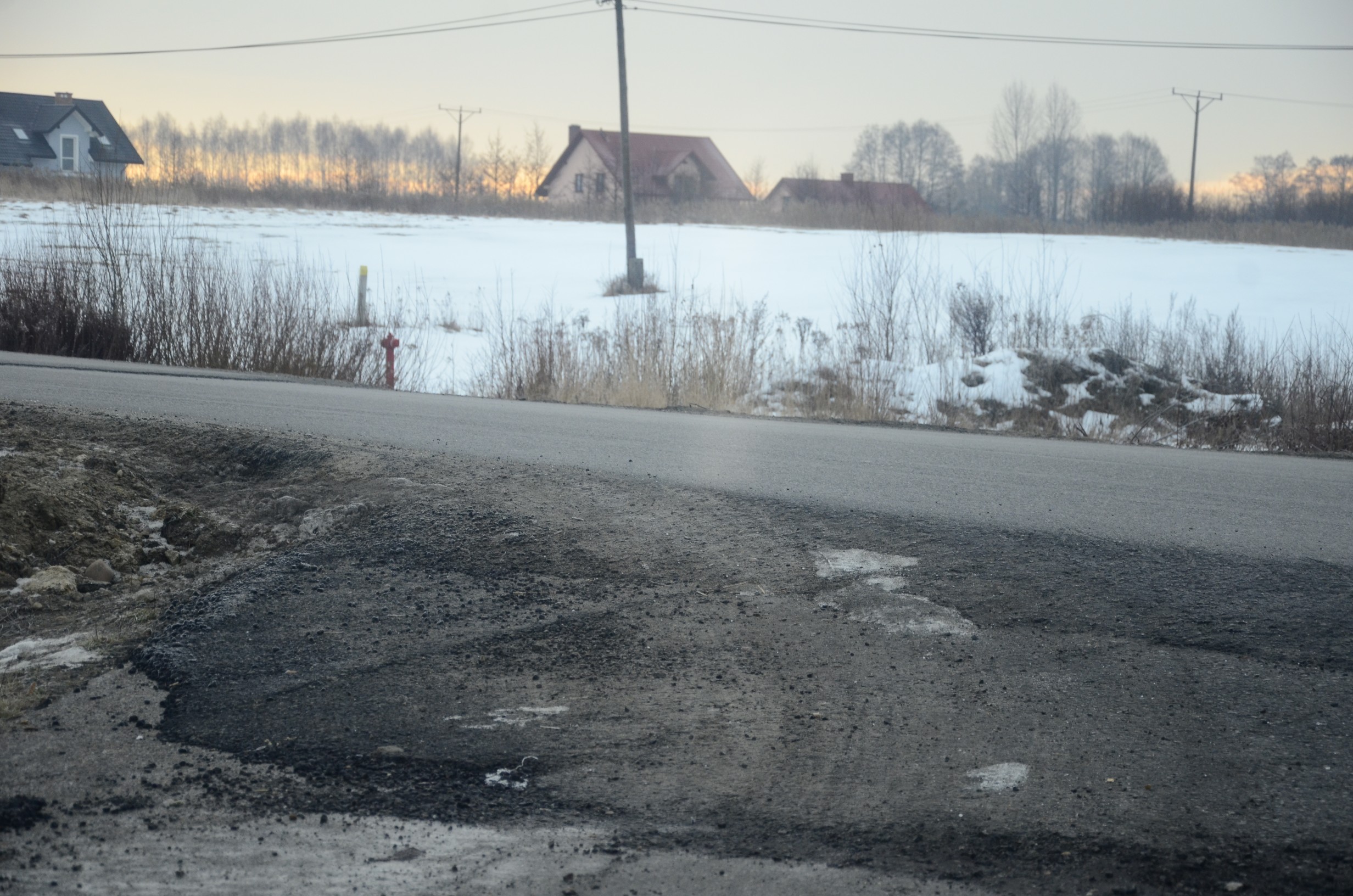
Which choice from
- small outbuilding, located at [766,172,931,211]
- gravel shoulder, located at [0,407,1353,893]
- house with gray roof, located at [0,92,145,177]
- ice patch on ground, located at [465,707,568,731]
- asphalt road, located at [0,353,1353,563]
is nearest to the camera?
gravel shoulder, located at [0,407,1353,893]

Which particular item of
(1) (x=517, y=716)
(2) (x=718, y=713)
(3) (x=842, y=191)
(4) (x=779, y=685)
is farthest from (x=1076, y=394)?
(3) (x=842, y=191)

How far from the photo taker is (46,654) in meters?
3.76

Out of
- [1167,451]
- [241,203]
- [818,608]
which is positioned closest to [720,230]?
[241,203]

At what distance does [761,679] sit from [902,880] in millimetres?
1134

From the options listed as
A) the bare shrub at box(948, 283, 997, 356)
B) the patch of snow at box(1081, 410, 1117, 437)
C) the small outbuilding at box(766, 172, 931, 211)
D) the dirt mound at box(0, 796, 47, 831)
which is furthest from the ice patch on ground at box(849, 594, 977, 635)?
the small outbuilding at box(766, 172, 931, 211)

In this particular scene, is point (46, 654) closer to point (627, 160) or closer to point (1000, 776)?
point (1000, 776)

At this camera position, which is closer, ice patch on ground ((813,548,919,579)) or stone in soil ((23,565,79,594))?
stone in soil ((23,565,79,594))

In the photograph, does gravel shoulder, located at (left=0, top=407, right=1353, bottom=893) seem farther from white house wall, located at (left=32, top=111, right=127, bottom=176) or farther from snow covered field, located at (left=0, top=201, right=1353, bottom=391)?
white house wall, located at (left=32, top=111, right=127, bottom=176)

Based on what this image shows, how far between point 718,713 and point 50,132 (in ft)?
217

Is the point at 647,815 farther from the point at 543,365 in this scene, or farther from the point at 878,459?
the point at 543,365

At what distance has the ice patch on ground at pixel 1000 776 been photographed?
9.36ft

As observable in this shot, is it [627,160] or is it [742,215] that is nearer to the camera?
[627,160]

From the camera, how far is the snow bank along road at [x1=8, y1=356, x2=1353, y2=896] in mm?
2584

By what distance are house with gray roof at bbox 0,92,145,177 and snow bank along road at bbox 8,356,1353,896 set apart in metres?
58.8
